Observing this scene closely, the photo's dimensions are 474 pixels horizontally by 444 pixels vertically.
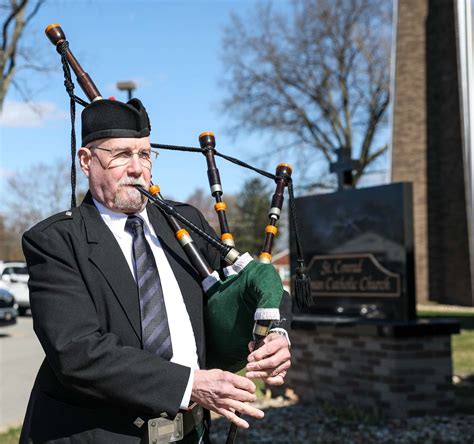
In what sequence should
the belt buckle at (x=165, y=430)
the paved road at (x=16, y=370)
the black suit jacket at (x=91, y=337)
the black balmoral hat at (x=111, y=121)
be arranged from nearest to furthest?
the black suit jacket at (x=91, y=337), the belt buckle at (x=165, y=430), the black balmoral hat at (x=111, y=121), the paved road at (x=16, y=370)

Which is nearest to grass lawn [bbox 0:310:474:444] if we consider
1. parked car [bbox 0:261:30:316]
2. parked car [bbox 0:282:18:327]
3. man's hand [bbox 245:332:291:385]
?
man's hand [bbox 245:332:291:385]

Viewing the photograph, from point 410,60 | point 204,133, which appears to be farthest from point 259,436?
point 410,60

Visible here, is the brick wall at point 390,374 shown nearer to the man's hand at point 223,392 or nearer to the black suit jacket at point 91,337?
the black suit jacket at point 91,337

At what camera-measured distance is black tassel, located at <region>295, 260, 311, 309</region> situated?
2.47m

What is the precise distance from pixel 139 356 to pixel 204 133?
931 mm

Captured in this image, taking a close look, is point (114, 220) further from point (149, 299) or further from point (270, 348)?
point (270, 348)

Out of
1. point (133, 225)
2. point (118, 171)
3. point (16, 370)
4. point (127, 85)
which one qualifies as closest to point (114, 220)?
point (133, 225)

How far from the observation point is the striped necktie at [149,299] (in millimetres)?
2066

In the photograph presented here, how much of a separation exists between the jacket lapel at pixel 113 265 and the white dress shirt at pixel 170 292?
0.12ft

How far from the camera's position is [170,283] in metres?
2.21

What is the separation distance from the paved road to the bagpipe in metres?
4.58

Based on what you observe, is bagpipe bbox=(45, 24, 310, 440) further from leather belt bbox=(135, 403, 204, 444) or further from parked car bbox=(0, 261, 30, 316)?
parked car bbox=(0, 261, 30, 316)

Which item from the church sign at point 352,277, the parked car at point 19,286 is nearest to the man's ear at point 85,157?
the church sign at point 352,277

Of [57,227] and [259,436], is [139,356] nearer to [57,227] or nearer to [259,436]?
[57,227]
